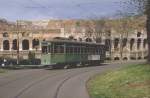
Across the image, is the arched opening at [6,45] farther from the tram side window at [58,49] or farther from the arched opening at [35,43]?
the tram side window at [58,49]

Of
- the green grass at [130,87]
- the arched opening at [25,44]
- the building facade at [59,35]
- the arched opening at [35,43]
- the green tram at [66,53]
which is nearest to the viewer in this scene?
the green grass at [130,87]

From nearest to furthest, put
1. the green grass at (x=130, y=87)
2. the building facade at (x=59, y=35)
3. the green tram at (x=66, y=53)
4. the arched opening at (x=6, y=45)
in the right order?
1. the green grass at (x=130, y=87)
2. the green tram at (x=66, y=53)
3. the building facade at (x=59, y=35)
4. the arched opening at (x=6, y=45)

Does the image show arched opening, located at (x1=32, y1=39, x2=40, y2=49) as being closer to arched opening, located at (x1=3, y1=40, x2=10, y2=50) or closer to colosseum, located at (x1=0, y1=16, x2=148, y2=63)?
colosseum, located at (x1=0, y1=16, x2=148, y2=63)

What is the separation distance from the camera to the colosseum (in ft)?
338

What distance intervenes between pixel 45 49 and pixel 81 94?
27.3m

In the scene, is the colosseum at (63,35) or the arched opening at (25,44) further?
the arched opening at (25,44)

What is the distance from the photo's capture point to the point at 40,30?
10731 cm

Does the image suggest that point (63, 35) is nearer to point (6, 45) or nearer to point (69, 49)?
point (6, 45)

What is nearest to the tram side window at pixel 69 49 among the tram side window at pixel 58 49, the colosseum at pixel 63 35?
the tram side window at pixel 58 49

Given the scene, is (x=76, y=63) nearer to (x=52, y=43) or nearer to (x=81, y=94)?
(x=52, y=43)

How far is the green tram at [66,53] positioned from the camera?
166ft

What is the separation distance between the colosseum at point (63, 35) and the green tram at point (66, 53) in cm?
4339

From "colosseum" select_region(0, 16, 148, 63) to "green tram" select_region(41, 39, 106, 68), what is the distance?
43.4 metres

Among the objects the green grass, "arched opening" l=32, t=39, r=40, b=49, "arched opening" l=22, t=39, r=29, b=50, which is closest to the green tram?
the green grass
